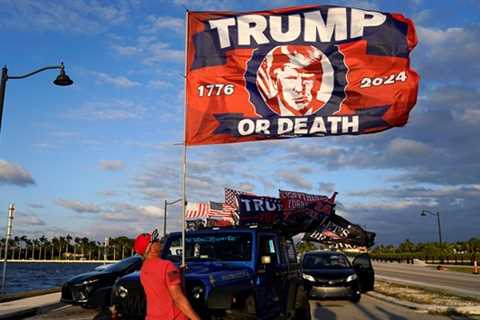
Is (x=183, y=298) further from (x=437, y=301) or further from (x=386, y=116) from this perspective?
(x=437, y=301)

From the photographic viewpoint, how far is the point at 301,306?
9.58m

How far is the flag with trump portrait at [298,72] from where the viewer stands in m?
8.29

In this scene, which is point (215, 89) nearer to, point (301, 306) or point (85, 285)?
point (301, 306)

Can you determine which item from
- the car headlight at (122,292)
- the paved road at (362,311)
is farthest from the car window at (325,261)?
the car headlight at (122,292)

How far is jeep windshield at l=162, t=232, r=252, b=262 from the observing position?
776 centimetres

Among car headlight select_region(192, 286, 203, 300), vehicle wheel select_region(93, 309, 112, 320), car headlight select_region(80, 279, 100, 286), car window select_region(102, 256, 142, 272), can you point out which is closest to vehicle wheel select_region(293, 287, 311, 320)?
car headlight select_region(192, 286, 203, 300)

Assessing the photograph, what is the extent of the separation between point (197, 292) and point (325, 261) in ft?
41.4

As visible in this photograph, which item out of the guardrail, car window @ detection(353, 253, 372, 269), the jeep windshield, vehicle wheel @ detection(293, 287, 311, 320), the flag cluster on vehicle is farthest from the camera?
the guardrail

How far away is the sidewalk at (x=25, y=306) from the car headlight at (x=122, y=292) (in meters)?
7.86

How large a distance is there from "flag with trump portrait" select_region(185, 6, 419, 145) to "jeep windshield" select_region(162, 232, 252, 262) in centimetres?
142

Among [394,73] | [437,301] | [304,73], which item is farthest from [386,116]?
[437,301]

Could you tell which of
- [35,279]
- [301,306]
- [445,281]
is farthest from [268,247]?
[35,279]

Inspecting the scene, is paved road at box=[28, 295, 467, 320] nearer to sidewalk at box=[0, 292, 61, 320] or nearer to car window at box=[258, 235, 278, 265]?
sidewalk at box=[0, 292, 61, 320]

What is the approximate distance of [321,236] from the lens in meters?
18.0
